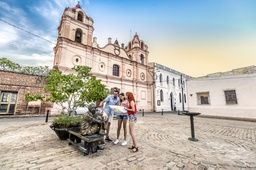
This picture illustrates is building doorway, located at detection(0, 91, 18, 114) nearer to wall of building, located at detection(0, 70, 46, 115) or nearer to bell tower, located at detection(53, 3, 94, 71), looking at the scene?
wall of building, located at detection(0, 70, 46, 115)

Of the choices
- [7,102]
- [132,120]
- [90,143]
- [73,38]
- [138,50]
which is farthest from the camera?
[138,50]

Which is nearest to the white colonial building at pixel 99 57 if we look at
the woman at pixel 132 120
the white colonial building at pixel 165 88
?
the white colonial building at pixel 165 88

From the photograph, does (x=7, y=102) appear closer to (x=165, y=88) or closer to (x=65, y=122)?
(x=65, y=122)

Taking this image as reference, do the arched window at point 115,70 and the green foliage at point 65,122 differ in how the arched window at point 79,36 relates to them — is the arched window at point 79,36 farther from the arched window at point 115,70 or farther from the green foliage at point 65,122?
the green foliage at point 65,122

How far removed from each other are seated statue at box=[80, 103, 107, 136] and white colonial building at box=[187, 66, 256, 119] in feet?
43.2

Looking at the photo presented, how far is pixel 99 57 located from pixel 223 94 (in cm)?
1591

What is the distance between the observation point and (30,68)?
12273 mm

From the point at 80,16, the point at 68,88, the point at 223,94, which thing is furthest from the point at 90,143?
the point at 80,16

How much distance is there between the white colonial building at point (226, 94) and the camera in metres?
10.1

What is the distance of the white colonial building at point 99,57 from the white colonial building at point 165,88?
131 cm

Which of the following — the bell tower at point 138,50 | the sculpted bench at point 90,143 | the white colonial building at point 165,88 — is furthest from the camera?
the bell tower at point 138,50

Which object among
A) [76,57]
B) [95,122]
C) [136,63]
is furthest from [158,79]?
[95,122]

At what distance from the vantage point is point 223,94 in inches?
444

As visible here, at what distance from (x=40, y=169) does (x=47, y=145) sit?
4.95 feet
